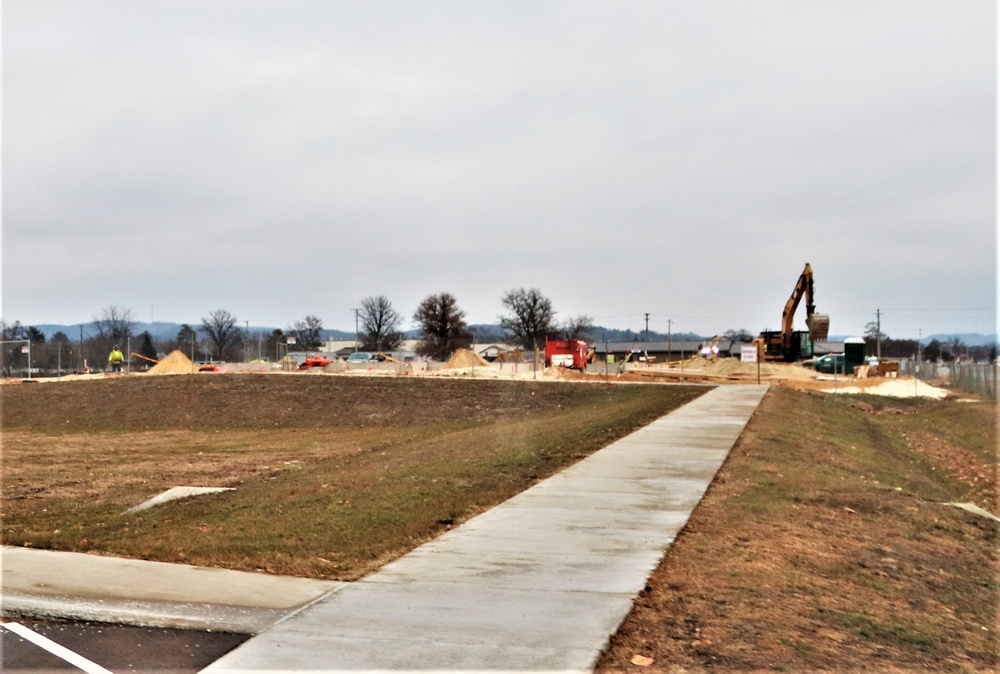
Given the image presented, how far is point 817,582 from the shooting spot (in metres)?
7.55

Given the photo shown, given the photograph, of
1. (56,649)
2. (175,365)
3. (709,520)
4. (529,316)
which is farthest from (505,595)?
(529,316)

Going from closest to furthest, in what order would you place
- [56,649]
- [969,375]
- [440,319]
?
[56,649] < [969,375] < [440,319]

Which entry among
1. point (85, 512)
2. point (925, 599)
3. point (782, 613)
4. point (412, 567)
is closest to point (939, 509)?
point (925, 599)

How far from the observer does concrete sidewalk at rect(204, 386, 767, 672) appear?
5.65 metres

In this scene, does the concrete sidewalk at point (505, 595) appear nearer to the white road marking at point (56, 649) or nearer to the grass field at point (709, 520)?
the grass field at point (709, 520)

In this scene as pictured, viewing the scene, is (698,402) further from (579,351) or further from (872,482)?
(579,351)

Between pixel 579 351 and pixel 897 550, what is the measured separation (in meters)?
48.4

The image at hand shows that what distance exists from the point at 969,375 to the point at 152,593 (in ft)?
163

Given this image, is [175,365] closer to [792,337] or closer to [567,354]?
[567,354]

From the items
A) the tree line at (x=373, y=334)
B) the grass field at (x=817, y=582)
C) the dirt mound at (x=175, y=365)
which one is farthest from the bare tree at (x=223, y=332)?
the grass field at (x=817, y=582)

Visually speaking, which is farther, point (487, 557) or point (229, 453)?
point (229, 453)

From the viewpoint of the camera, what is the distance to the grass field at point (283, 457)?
940 centimetres

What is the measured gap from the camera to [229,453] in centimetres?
2616

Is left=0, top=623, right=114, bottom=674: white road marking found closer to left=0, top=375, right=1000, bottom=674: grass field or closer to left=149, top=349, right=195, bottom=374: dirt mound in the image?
left=0, top=375, right=1000, bottom=674: grass field
